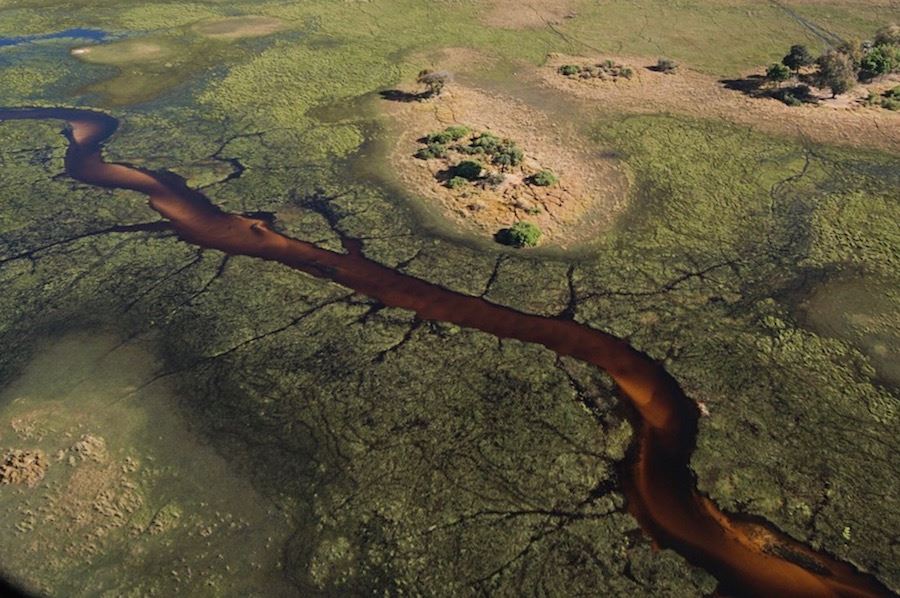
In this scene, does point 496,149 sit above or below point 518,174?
above

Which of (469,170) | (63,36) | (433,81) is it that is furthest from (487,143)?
(63,36)

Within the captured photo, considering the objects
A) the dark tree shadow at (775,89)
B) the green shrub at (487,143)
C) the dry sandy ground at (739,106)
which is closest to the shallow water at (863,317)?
the dry sandy ground at (739,106)

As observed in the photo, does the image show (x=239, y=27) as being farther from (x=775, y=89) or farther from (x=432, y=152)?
(x=775, y=89)

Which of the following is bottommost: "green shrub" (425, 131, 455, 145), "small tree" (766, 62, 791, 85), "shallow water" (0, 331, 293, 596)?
Result: "shallow water" (0, 331, 293, 596)

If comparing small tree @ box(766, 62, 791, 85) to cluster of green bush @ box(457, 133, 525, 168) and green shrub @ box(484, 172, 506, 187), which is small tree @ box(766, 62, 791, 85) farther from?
green shrub @ box(484, 172, 506, 187)

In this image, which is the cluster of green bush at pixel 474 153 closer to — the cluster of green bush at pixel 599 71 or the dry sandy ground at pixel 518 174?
the dry sandy ground at pixel 518 174

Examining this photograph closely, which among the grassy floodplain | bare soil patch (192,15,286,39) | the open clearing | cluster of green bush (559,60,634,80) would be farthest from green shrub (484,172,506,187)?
the open clearing
